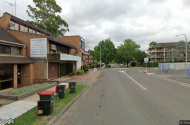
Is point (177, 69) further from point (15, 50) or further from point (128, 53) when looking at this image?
point (128, 53)

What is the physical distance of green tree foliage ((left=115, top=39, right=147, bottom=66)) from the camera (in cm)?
5788

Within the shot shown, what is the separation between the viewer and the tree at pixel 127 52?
5775cm

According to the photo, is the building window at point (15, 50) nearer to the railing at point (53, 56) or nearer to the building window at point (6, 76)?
the building window at point (6, 76)

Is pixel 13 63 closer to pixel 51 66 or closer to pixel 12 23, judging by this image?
pixel 51 66

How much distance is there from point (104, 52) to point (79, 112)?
48590 mm

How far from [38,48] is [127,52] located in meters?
50.7

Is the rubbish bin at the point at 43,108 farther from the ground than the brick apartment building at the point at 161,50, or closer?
closer

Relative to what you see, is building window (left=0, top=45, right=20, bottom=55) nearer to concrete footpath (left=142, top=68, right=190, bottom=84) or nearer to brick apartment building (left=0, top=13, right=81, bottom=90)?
brick apartment building (left=0, top=13, right=81, bottom=90)

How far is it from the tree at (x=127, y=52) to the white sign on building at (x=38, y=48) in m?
47.4

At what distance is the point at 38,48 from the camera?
13938 millimetres

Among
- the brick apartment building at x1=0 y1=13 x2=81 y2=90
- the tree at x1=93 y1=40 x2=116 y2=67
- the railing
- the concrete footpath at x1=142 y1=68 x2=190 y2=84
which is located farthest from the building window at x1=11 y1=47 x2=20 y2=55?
the tree at x1=93 y1=40 x2=116 y2=67

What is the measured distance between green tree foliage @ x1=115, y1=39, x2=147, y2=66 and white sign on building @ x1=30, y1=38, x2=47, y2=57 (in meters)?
47.4

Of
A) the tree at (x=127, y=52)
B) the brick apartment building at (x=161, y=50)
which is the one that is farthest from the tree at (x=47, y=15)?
the brick apartment building at (x=161, y=50)

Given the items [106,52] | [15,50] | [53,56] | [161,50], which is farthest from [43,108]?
[161,50]
